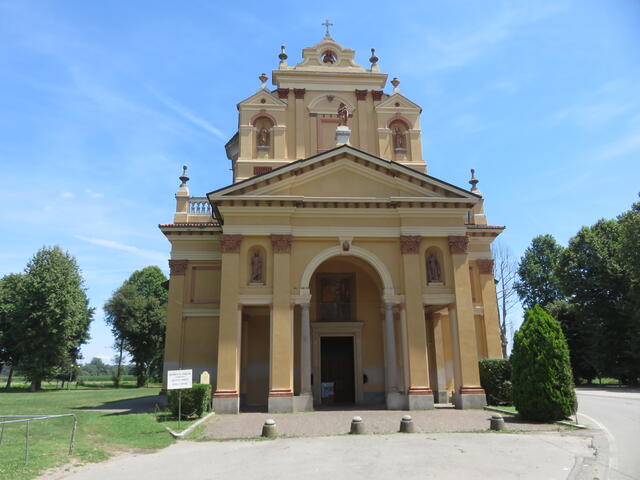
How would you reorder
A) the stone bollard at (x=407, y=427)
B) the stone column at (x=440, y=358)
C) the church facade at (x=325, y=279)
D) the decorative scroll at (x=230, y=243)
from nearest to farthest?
the stone bollard at (x=407, y=427) < the church facade at (x=325, y=279) < the decorative scroll at (x=230, y=243) < the stone column at (x=440, y=358)

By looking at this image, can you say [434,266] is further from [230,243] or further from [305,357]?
[230,243]

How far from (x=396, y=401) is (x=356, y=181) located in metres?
9.62

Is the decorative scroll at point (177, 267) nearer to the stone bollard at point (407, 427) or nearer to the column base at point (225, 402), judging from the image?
the column base at point (225, 402)

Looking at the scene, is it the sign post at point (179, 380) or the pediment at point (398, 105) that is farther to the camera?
the pediment at point (398, 105)

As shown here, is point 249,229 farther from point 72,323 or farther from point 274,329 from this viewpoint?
point 72,323

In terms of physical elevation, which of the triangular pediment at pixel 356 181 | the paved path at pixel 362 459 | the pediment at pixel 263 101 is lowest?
the paved path at pixel 362 459

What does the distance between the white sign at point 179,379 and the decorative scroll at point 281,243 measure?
6.53 metres

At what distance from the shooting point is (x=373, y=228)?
19422 mm

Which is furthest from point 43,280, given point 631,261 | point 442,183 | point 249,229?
point 631,261

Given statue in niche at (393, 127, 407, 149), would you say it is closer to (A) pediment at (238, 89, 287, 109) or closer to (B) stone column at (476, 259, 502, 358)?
(A) pediment at (238, 89, 287, 109)

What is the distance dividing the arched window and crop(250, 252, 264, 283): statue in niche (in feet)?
24.3

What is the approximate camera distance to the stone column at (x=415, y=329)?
17438 mm

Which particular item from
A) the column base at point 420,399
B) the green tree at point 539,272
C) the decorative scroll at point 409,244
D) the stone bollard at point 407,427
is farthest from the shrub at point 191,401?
the green tree at point 539,272

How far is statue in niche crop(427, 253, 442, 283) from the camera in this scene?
63.7 feet
